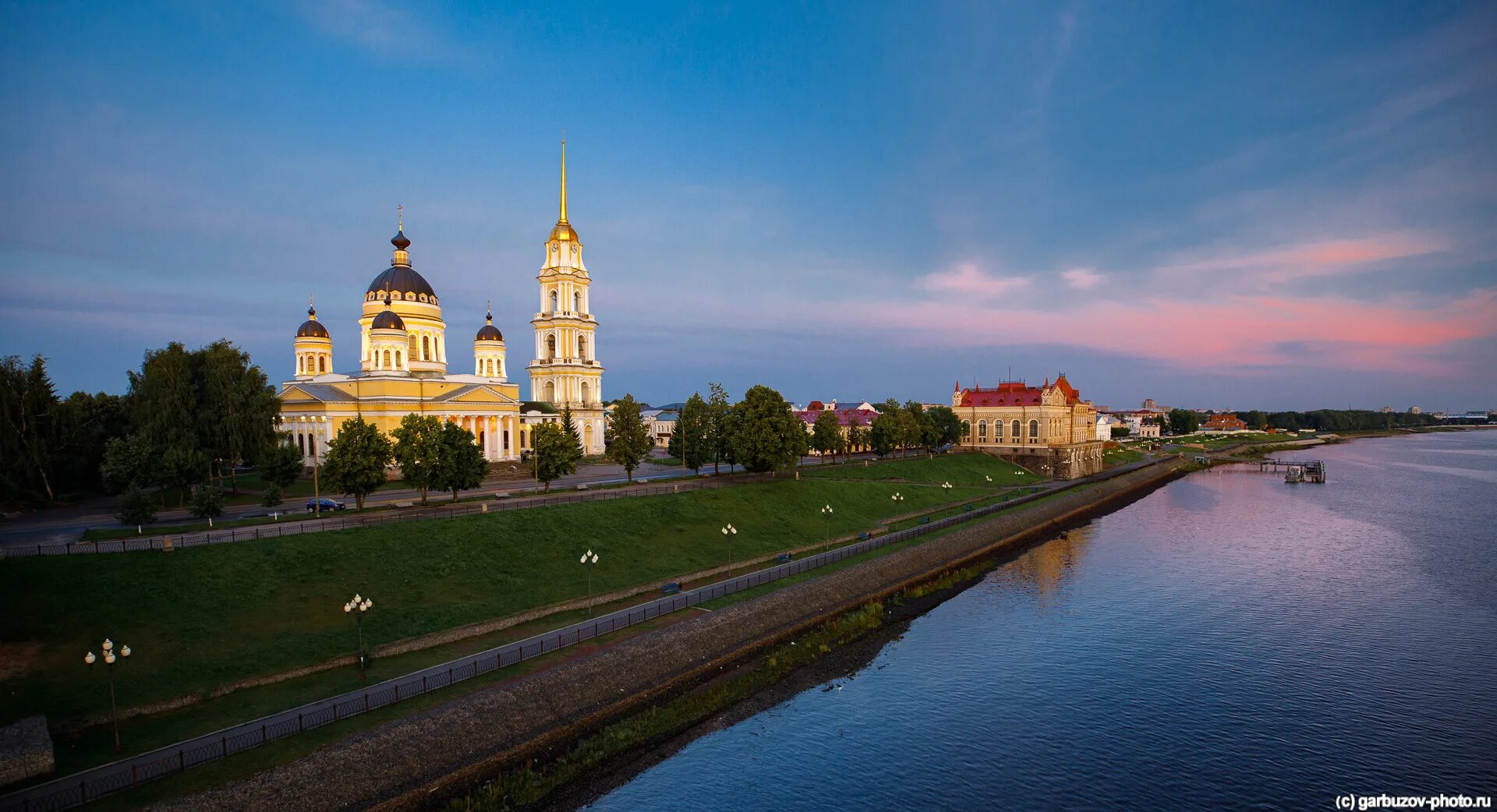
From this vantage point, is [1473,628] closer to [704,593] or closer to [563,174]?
[704,593]

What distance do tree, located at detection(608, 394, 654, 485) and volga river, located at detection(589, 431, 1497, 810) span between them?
101 ft

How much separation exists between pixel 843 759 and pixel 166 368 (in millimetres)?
57917

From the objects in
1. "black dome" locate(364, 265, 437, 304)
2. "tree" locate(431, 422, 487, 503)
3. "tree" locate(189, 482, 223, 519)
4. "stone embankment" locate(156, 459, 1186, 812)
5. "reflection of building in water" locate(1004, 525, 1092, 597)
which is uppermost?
"black dome" locate(364, 265, 437, 304)

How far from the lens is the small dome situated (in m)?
78.5

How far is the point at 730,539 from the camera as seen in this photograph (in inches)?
1900

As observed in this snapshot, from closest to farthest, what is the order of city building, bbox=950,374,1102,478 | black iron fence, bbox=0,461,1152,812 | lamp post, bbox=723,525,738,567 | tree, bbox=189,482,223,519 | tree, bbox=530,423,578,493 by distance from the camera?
black iron fence, bbox=0,461,1152,812
tree, bbox=189,482,223,519
lamp post, bbox=723,525,738,567
tree, bbox=530,423,578,493
city building, bbox=950,374,1102,478

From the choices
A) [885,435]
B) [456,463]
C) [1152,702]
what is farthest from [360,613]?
[885,435]

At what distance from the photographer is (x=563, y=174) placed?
93938mm

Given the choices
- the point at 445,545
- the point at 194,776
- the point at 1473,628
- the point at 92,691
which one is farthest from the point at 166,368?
the point at 1473,628

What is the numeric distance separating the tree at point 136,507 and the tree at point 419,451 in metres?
13.0

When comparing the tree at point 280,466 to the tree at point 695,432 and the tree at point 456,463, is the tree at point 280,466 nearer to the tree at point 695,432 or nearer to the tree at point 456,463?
the tree at point 456,463

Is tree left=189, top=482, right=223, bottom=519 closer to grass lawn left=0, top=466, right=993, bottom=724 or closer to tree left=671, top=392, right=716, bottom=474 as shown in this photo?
grass lawn left=0, top=466, right=993, bottom=724

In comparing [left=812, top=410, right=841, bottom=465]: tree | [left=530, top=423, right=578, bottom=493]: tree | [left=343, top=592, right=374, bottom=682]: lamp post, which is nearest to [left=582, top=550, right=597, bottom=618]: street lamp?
[left=343, top=592, right=374, bottom=682]: lamp post

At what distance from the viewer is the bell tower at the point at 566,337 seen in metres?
91.5
